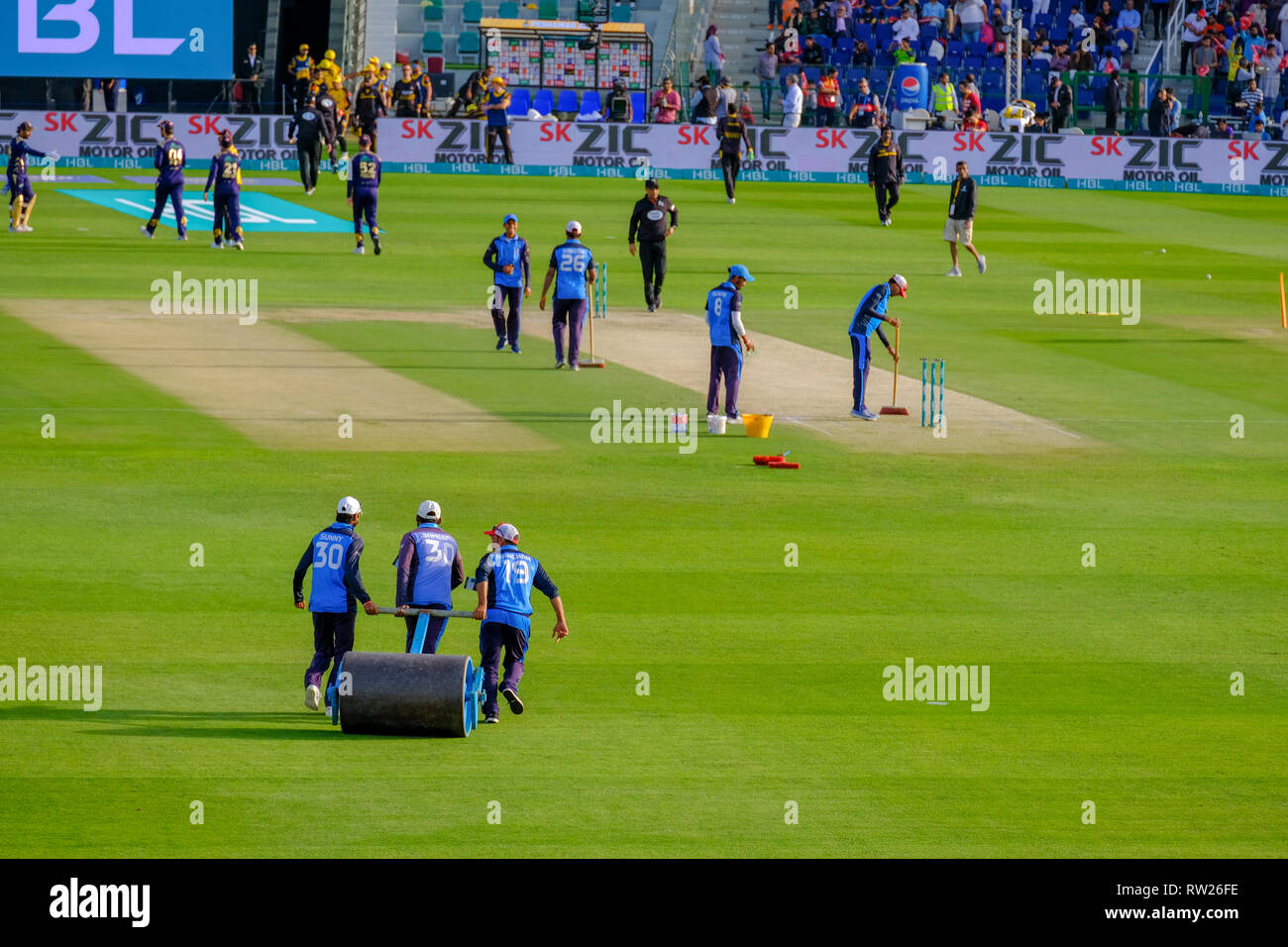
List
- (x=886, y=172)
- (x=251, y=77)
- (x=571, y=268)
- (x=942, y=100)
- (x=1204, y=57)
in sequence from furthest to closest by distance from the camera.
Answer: (x=1204, y=57) → (x=251, y=77) → (x=942, y=100) → (x=886, y=172) → (x=571, y=268)

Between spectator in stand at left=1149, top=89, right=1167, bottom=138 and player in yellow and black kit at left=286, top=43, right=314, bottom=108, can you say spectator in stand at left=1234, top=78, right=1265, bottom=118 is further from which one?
player in yellow and black kit at left=286, top=43, right=314, bottom=108

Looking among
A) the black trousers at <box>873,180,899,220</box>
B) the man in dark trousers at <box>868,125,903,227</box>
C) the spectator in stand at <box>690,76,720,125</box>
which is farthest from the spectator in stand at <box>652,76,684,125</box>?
the black trousers at <box>873,180,899,220</box>

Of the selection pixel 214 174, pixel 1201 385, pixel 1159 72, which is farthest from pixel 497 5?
pixel 1201 385

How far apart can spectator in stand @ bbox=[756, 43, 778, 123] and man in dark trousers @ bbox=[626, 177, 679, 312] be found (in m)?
29.8

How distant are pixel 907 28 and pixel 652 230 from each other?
3488 cm

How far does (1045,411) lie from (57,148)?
124 ft

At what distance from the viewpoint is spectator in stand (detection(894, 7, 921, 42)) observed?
67812 millimetres

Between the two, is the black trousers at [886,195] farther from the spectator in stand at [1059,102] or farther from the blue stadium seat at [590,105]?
the blue stadium seat at [590,105]

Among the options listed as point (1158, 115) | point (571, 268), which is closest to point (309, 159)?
point (571, 268)

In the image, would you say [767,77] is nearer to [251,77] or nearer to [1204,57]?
[1204,57]

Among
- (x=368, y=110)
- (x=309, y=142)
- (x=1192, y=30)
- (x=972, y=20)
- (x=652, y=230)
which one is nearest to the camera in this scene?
(x=652, y=230)

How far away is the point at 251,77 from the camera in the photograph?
64.9m

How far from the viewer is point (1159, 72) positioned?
70375 mm

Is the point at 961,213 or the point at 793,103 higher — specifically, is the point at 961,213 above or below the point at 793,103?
below
